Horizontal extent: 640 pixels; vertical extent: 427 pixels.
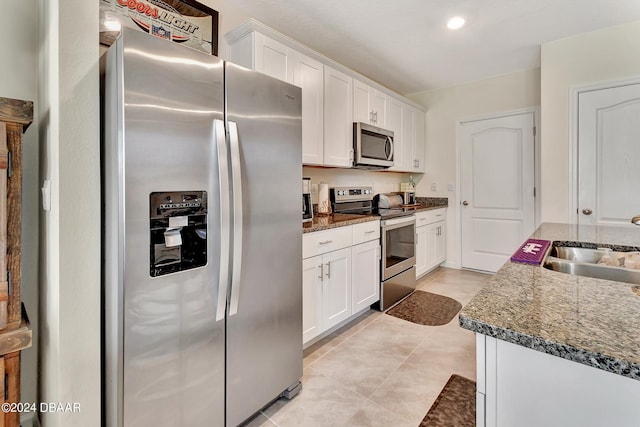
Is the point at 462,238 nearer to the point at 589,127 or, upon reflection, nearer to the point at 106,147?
the point at 589,127

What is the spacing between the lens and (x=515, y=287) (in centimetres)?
92

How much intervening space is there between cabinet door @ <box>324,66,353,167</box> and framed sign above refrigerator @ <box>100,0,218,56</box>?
3.31ft

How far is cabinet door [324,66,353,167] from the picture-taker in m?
2.62

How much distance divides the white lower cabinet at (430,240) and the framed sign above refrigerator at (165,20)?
2654 millimetres

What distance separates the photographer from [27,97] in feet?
4.41

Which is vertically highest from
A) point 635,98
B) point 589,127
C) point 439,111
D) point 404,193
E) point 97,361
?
Result: point 439,111

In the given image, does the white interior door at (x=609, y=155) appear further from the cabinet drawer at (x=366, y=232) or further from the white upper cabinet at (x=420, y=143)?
the cabinet drawer at (x=366, y=232)

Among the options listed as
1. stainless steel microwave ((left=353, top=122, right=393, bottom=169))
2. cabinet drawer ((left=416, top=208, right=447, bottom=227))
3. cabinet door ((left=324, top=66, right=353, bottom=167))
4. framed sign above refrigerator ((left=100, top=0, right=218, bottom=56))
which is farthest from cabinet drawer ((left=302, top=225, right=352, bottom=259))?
cabinet drawer ((left=416, top=208, right=447, bottom=227))

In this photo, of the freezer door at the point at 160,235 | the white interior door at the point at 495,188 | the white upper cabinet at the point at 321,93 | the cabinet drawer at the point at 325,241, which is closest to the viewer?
the freezer door at the point at 160,235

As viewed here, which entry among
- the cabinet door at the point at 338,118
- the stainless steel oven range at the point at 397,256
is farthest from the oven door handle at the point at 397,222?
the cabinet door at the point at 338,118

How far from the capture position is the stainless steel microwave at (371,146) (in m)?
2.93

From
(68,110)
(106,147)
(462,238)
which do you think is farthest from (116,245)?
(462,238)

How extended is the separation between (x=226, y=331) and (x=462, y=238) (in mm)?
3612

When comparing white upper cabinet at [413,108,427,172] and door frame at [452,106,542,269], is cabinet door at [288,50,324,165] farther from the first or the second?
door frame at [452,106,542,269]
